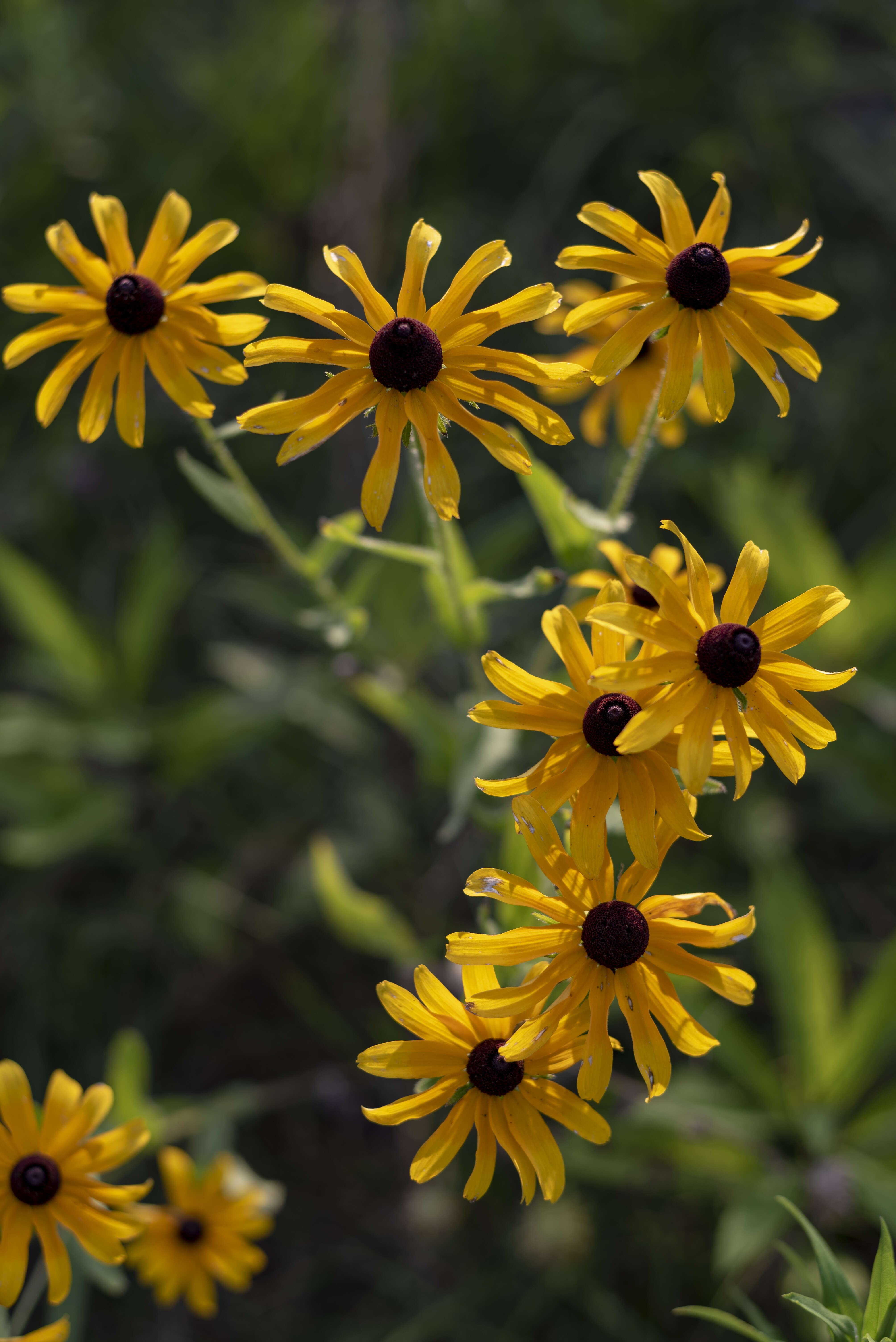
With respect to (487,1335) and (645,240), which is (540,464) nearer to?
(645,240)

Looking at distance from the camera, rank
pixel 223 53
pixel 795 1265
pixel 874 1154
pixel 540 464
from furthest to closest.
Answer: pixel 223 53 < pixel 874 1154 < pixel 540 464 < pixel 795 1265

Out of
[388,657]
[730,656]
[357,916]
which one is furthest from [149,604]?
[730,656]

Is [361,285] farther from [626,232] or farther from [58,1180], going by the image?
[58,1180]

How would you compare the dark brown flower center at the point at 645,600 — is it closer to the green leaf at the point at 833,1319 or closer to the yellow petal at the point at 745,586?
the yellow petal at the point at 745,586

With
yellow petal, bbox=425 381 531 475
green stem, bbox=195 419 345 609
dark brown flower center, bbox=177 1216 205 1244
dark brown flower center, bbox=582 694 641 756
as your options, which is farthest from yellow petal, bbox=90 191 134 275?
dark brown flower center, bbox=177 1216 205 1244

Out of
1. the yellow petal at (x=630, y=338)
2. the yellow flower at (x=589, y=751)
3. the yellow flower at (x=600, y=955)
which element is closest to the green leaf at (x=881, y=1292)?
the yellow flower at (x=600, y=955)

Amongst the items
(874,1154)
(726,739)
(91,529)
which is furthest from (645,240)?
(91,529)
